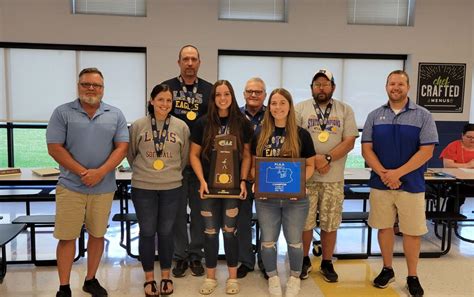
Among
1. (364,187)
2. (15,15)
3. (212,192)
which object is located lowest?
(364,187)

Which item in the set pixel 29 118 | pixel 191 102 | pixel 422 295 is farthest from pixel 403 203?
pixel 29 118

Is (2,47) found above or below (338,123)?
above

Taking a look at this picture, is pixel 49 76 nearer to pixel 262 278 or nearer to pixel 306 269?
pixel 262 278

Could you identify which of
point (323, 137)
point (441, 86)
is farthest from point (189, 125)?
point (441, 86)

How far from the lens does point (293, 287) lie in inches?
118

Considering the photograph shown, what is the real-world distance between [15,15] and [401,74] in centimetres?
486

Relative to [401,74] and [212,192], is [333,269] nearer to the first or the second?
[212,192]

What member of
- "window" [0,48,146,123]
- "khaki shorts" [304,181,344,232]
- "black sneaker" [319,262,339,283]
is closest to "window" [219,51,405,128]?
"window" [0,48,146,123]

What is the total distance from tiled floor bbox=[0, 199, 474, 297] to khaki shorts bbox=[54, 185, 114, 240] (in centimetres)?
56

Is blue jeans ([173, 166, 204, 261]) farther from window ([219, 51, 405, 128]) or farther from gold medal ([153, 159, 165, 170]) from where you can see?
window ([219, 51, 405, 128])

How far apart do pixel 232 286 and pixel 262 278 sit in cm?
38

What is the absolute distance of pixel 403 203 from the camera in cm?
305

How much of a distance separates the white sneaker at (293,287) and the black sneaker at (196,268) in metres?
0.75

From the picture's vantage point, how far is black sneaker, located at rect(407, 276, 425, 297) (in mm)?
3082
